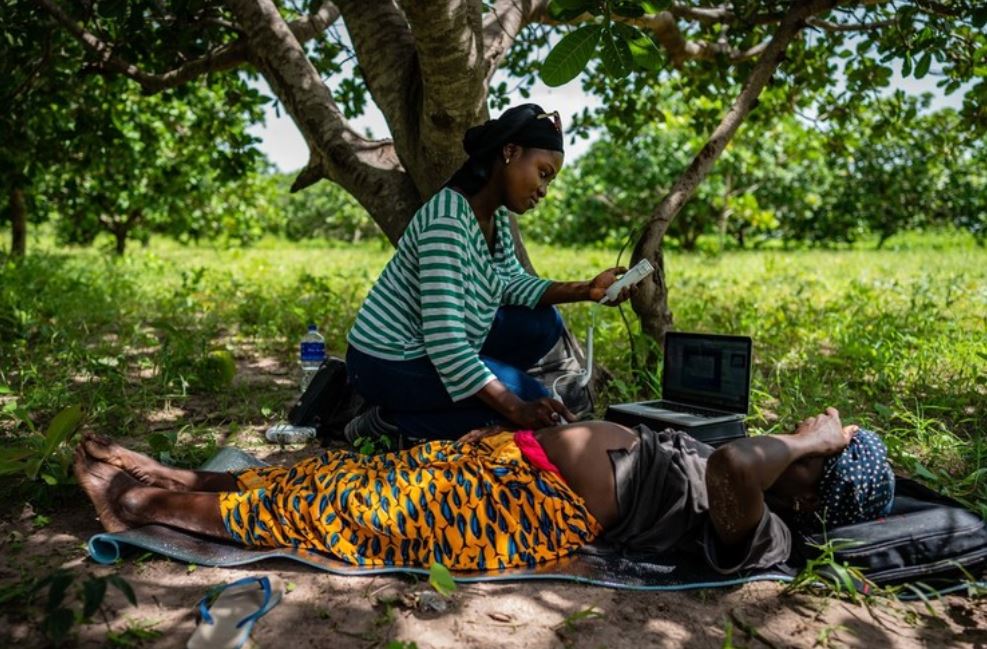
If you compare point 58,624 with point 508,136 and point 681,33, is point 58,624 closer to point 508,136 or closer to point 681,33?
point 508,136

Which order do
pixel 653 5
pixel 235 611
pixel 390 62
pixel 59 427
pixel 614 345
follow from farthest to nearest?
pixel 614 345
pixel 390 62
pixel 59 427
pixel 653 5
pixel 235 611

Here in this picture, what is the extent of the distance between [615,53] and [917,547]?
Answer: 1601 millimetres

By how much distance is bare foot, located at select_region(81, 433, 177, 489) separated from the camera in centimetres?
254

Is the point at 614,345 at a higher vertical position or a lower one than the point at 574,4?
lower

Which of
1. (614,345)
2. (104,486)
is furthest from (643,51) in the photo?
(614,345)

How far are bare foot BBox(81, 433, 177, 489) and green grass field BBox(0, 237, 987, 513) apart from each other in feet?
2.24

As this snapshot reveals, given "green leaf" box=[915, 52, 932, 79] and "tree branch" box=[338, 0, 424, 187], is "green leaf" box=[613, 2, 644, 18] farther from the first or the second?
"green leaf" box=[915, 52, 932, 79]

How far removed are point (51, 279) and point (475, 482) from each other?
6154mm

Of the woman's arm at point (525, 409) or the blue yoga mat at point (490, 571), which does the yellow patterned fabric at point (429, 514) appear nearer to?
the blue yoga mat at point (490, 571)

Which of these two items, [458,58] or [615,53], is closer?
[615,53]

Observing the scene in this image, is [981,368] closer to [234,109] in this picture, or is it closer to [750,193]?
[234,109]

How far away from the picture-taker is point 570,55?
7.16ft

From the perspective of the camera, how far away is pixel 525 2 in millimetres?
4320

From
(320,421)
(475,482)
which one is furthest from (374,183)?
(475,482)
